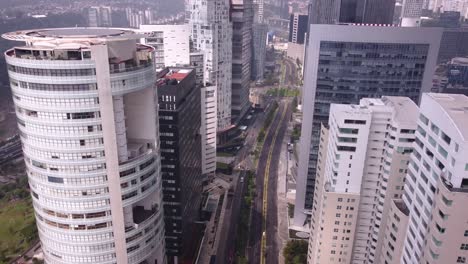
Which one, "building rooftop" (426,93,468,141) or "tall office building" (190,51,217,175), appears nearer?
"building rooftop" (426,93,468,141)

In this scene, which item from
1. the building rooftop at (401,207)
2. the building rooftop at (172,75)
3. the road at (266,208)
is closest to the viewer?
the building rooftop at (401,207)

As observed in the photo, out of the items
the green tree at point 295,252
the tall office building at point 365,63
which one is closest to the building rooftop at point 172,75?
the tall office building at point 365,63

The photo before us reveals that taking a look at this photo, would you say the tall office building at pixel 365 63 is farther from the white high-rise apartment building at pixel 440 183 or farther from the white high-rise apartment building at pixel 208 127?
the white high-rise apartment building at pixel 440 183

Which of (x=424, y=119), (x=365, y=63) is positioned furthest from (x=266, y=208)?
(x=424, y=119)

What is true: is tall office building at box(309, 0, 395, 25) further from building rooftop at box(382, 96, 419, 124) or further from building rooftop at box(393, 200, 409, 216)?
building rooftop at box(393, 200, 409, 216)

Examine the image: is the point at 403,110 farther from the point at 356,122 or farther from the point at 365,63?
the point at 365,63

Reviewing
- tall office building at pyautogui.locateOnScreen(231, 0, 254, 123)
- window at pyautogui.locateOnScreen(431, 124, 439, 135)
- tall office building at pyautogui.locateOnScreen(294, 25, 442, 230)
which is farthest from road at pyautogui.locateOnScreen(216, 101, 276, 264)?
window at pyautogui.locateOnScreen(431, 124, 439, 135)
